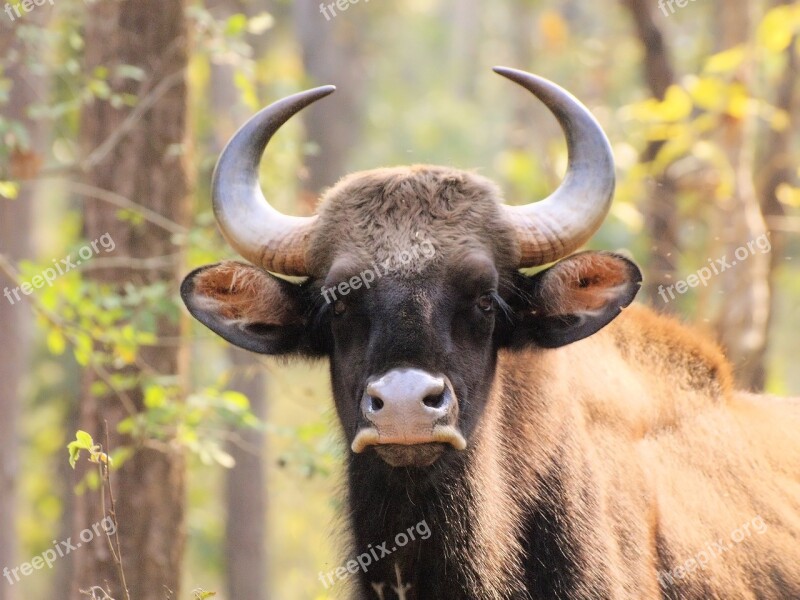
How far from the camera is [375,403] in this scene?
526 cm

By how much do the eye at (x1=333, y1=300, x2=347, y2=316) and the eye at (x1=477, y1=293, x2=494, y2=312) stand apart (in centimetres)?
68

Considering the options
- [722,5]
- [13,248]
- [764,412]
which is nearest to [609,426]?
[764,412]

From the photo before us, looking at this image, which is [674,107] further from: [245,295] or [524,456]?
[245,295]

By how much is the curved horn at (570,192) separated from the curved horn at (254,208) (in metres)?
1.16

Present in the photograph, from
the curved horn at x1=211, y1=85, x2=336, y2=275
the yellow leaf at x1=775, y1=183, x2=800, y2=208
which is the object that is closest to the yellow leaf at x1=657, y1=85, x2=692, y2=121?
the yellow leaf at x1=775, y1=183, x2=800, y2=208

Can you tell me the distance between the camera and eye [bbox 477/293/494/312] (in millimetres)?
5926

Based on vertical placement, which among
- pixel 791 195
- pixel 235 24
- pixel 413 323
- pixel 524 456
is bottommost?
pixel 524 456

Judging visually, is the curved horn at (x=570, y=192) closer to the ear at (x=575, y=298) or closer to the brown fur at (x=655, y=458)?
the ear at (x=575, y=298)

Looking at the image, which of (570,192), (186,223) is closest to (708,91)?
(186,223)

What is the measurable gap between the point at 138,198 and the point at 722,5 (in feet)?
24.2

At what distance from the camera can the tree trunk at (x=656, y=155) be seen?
13.6 m

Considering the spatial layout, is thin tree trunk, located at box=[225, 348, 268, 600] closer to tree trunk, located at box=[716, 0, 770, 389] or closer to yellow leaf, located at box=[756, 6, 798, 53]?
tree trunk, located at box=[716, 0, 770, 389]

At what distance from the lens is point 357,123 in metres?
30.7

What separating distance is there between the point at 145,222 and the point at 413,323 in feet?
12.8
